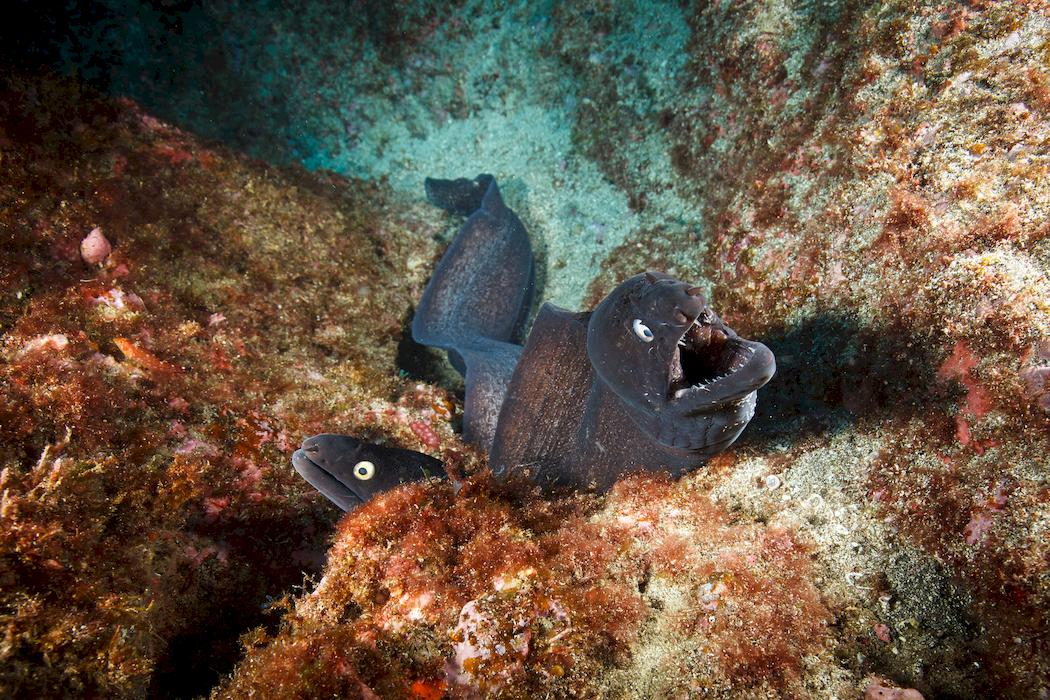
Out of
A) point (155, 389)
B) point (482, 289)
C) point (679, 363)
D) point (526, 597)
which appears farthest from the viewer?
point (482, 289)

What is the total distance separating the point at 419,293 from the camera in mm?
5422

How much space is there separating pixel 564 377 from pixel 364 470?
1.47 metres

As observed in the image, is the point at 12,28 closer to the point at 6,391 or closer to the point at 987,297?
the point at 6,391

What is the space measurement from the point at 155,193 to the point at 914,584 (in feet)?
18.0

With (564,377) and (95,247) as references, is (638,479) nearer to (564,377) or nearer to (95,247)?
(564,377)

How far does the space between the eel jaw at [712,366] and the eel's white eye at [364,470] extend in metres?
2.02

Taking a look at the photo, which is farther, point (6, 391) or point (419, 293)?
point (419, 293)

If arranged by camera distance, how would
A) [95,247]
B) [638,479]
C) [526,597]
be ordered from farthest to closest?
[95,247] < [638,479] < [526,597]

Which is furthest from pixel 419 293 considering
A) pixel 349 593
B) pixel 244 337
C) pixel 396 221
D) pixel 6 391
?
pixel 349 593

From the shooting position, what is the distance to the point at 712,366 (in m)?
2.31

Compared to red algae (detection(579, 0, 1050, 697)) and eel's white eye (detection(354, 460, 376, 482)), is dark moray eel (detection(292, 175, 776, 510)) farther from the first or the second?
red algae (detection(579, 0, 1050, 697))

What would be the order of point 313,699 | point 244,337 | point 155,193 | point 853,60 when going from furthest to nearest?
point 155,193, point 244,337, point 853,60, point 313,699

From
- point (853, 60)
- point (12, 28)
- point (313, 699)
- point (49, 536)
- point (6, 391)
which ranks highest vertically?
point (12, 28)

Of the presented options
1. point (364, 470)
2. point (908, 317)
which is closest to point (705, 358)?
point (908, 317)
